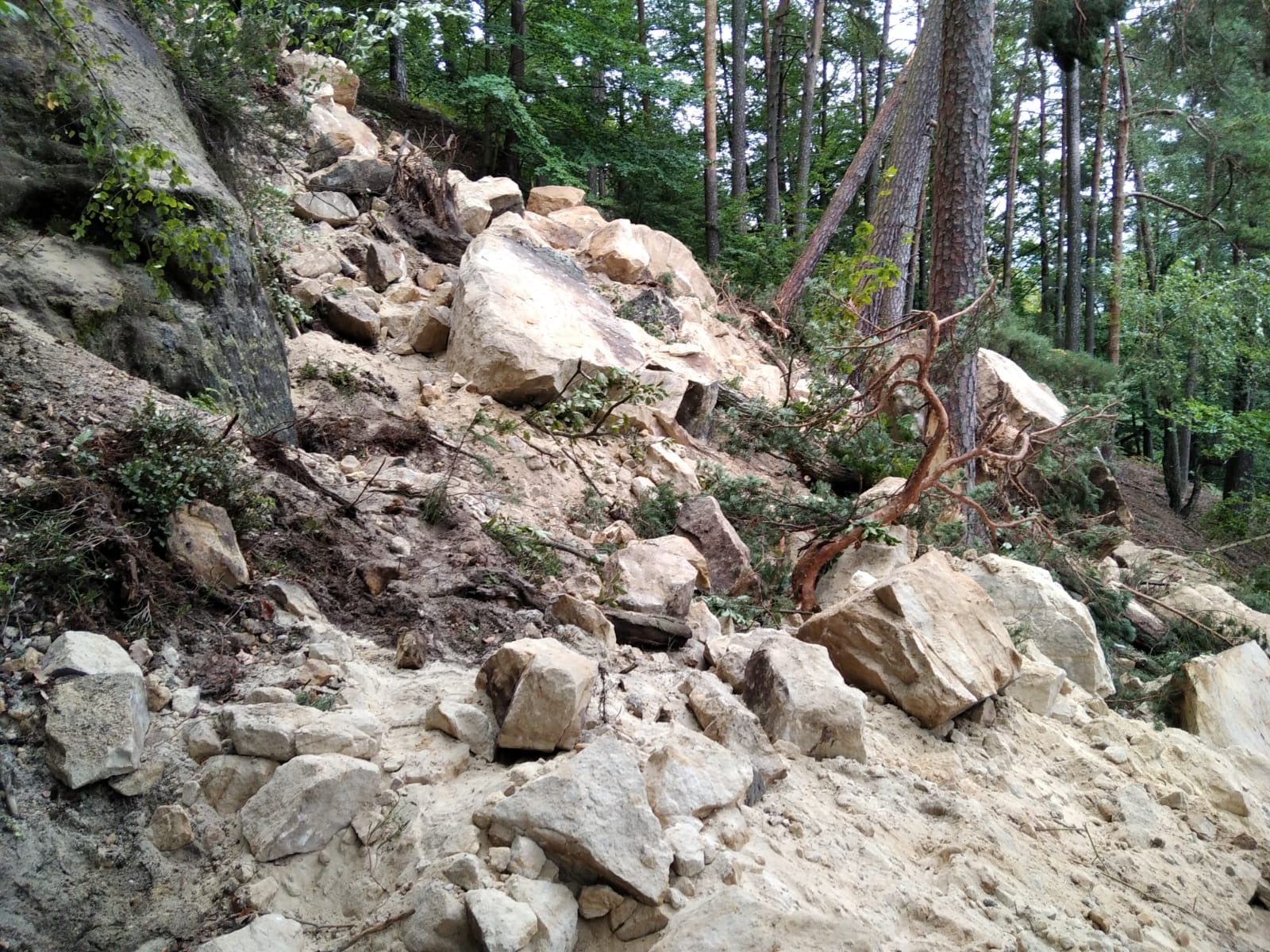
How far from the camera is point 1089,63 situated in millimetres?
11820

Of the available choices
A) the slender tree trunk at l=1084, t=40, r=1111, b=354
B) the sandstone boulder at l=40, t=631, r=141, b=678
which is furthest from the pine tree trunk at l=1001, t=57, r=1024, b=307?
the sandstone boulder at l=40, t=631, r=141, b=678

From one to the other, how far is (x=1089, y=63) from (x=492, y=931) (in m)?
14.1

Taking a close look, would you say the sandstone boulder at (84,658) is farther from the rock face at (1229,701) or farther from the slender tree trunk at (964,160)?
the slender tree trunk at (964,160)

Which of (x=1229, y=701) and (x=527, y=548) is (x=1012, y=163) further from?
(x=527, y=548)

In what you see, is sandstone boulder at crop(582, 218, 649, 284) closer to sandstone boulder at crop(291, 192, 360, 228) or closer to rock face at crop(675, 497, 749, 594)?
sandstone boulder at crop(291, 192, 360, 228)

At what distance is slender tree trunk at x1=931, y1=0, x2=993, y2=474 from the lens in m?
6.58

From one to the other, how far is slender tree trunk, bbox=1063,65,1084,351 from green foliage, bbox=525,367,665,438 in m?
13.8

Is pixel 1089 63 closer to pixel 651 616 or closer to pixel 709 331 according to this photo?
pixel 709 331

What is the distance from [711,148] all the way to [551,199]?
176 inches

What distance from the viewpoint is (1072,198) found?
16.4 m

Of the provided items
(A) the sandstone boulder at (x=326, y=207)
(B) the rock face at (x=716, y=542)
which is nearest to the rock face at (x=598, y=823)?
(B) the rock face at (x=716, y=542)

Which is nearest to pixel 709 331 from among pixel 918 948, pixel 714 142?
pixel 714 142

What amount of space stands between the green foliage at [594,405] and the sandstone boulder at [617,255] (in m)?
3.56

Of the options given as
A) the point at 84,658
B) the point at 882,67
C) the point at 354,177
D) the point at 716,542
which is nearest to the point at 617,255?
the point at 354,177
